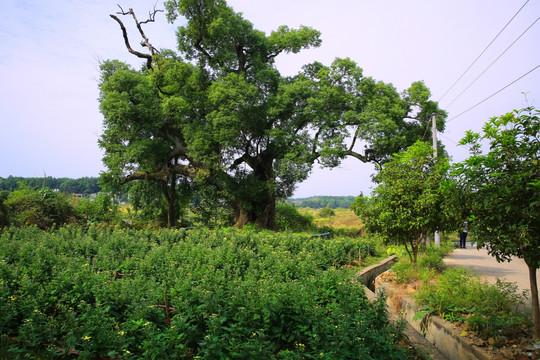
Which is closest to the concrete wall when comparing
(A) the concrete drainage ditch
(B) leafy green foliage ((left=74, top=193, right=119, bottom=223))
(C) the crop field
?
(A) the concrete drainage ditch

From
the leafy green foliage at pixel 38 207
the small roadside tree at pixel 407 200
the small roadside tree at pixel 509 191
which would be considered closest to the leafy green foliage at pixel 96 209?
the leafy green foliage at pixel 38 207

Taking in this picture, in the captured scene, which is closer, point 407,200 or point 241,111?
point 407,200

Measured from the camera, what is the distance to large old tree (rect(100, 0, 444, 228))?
18.4 m

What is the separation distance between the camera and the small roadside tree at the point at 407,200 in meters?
8.38

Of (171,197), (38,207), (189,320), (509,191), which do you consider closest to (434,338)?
(509,191)

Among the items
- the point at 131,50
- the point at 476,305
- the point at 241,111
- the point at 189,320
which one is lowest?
the point at 189,320

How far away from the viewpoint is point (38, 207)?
707 inches

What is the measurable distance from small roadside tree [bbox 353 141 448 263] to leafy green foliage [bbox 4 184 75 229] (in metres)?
15.0

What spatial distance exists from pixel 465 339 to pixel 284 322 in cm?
256

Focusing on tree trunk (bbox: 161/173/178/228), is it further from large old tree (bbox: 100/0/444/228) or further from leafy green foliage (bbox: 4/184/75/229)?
leafy green foliage (bbox: 4/184/75/229)

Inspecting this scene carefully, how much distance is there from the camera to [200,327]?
474 cm

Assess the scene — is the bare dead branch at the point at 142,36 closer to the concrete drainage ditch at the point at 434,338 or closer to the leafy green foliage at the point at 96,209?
the leafy green foliage at the point at 96,209

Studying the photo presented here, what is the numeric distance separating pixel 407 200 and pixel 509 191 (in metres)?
4.17

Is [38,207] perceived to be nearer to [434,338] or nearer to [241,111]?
[241,111]
